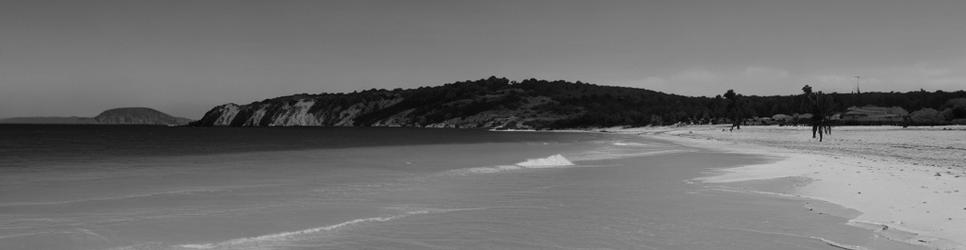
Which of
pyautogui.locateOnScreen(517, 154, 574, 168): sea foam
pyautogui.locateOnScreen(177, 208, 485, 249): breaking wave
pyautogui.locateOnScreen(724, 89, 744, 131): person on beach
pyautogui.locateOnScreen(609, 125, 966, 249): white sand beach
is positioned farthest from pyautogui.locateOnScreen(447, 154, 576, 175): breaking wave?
pyautogui.locateOnScreen(724, 89, 744, 131): person on beach

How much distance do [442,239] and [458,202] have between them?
16.2 ft

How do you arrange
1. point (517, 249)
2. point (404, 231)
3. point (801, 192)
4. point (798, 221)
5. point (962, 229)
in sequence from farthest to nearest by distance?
point (801, 192)
point (798, 221)
point (404, 231)
point (962, 229)
point (517, 249)

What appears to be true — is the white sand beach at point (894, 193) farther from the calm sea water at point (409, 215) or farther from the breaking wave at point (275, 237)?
the breaking wave at point (275, 237)

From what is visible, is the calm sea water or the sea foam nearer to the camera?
the calm sea water

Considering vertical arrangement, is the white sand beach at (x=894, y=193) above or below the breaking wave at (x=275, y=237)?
above

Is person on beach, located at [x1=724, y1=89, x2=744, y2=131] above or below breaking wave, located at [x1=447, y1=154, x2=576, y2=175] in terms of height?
above

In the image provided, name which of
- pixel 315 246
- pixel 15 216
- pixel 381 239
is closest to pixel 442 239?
pixel 381 239

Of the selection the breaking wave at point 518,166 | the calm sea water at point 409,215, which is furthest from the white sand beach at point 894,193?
the breaking wave at point 518,166

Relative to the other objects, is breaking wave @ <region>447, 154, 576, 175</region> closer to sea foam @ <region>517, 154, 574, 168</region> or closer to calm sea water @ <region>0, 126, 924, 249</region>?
sea foam @ <region>517, 154, 574, 168</region>

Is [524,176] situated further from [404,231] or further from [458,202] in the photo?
[404,231]

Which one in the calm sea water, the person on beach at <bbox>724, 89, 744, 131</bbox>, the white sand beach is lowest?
the calm sea water

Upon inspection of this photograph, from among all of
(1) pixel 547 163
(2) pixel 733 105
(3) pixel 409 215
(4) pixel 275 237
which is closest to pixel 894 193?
(3) pixel 409 215

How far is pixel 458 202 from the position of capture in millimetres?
14922

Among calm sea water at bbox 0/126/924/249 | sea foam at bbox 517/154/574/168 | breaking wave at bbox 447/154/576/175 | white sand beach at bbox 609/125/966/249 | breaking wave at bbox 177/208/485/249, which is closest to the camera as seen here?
breaking wave at bbox 177/208/485/249
